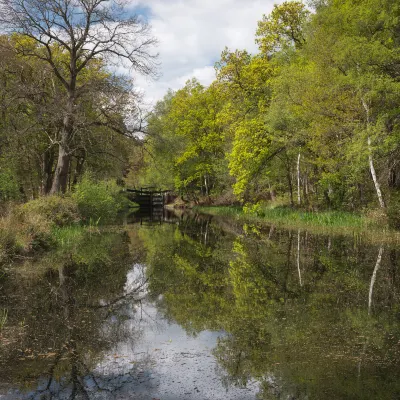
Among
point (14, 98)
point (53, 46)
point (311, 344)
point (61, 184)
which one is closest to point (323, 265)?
point (311, 344)

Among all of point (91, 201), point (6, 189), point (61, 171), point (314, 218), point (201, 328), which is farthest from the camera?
point (61, 171)

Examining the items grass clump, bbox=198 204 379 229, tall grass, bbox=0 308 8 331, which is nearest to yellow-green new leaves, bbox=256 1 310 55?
grass clump, bbox=198 204 379 229

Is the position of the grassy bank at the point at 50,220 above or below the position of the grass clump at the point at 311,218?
above

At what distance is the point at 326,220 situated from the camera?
727 inches

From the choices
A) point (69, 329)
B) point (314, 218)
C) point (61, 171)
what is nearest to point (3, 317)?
point (69, 329)

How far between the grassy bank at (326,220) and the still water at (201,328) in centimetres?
455

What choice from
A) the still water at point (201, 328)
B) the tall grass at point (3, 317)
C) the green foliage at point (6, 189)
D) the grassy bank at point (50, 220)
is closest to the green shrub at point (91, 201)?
the grassy bank at point (50, 220)

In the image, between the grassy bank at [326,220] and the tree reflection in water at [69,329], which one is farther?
the grassy bank at [326,220]

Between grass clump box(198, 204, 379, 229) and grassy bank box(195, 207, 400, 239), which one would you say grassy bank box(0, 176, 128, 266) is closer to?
grass clump box(198, 204, 379, 229)

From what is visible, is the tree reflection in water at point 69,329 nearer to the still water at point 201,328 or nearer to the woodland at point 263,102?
the still water at point 201,328

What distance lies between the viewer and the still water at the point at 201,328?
161 inches

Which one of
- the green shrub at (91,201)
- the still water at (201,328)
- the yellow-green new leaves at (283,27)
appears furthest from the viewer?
the yellow-green new leaves at (283,27)

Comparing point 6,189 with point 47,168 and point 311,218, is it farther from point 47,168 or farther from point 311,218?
point 311,218

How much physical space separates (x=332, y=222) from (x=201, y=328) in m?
13.7
